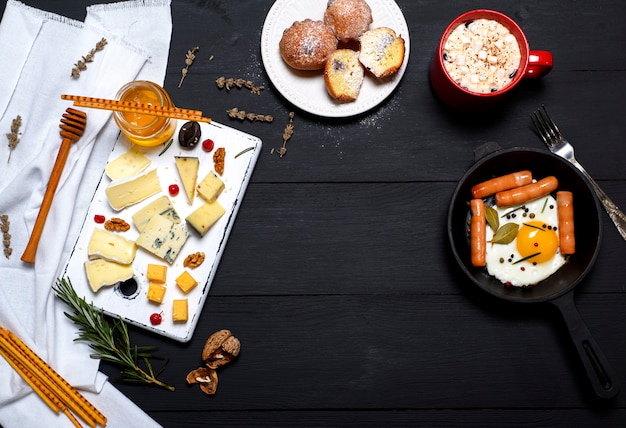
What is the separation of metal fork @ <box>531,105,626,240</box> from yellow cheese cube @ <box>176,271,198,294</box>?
105 cm

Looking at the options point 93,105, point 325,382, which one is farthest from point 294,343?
point 93,105

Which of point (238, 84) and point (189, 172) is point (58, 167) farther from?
point (238, 84)

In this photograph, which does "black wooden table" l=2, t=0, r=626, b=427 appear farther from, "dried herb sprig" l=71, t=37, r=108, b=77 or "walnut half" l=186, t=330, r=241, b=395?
"dried herb sprig" l=71, t=37, r=108, b=77

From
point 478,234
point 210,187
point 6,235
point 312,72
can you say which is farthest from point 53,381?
point 478,234

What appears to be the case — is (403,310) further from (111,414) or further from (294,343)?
(111,414)

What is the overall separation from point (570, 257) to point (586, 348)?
0.25 m

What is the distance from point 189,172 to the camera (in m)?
1.73

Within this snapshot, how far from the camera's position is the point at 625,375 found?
1732mm

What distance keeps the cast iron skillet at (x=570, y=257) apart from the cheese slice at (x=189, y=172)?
2.26 ft

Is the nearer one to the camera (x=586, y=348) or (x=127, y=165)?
(x=586, y=348)

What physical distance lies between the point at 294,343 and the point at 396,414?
0.34 meters

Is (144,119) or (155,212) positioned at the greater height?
(144,119)

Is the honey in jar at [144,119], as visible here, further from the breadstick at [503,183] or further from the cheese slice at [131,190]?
the breadstick at [503,183]

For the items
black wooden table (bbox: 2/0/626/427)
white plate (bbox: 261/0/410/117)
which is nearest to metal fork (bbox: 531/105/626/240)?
black wooden table (bbox: 2/0/626/427)
